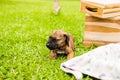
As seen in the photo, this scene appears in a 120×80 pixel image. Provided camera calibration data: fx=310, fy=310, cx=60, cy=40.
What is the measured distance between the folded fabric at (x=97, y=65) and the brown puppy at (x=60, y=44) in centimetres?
40

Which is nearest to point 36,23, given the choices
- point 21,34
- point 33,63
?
point 21,34

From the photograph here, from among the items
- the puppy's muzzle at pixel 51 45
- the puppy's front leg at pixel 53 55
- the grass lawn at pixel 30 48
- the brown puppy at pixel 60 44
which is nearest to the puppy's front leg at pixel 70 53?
the brown puppy at pixel 60 44

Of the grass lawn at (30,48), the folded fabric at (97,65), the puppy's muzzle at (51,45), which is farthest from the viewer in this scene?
the puppy's muzzle at (51,45)

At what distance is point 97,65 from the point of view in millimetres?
4246

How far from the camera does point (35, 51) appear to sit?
17.4 feet

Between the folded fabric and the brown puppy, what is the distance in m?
0.40

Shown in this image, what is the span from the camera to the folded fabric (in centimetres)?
408

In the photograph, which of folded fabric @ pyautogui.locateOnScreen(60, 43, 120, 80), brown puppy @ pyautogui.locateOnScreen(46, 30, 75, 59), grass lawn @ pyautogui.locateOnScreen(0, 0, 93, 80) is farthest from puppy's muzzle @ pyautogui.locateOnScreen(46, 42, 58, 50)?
folded fabric @ pyautogui.locateOnScreen(60, 43, 120, 80)

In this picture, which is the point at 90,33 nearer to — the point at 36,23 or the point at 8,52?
the point at 8,52

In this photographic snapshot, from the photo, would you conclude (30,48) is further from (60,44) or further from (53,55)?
(60,44)

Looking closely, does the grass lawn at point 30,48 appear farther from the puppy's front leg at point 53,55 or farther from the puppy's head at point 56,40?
the puppy's head at point 56,40

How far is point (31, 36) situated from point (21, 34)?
254mm

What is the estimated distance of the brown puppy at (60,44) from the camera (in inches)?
182

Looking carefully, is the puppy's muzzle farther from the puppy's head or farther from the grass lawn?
the grass lawn
